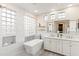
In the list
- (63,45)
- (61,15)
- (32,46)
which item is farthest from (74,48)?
(32,46)

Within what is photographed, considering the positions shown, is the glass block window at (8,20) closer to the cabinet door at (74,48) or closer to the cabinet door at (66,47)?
the cabinet door at (66,47)

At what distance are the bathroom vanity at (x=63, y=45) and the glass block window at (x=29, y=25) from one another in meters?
0.53

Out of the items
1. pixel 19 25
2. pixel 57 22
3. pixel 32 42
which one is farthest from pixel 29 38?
pixel 57 22

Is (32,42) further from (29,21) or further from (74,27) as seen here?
(74,27)

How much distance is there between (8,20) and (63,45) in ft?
5.75

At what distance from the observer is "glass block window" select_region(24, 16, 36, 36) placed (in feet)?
6.64

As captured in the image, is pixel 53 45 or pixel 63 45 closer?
pixel 63 45

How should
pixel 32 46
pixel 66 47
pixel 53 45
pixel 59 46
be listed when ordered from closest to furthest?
1. pixel 32 46
2. pixel 66 47
3. pixel 59 46
4. pixel 53 45

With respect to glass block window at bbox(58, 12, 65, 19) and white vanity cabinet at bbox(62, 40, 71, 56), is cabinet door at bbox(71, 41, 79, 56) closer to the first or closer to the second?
white vanity cabinet at bbox(62, 40, 71, 56)

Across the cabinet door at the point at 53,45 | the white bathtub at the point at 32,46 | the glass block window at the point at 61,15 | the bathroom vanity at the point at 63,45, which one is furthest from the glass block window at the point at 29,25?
the cabinet door at the point at 53,45

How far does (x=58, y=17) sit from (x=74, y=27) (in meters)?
0.49

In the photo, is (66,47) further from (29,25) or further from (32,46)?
(29,25)

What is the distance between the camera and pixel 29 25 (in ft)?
6.77

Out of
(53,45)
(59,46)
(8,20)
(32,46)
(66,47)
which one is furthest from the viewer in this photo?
(53,45)
